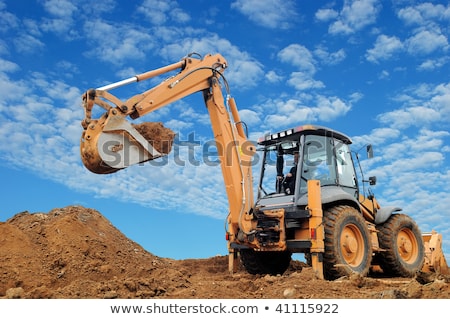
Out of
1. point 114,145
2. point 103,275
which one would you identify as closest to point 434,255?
point 103,275

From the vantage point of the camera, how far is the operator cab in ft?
28.2

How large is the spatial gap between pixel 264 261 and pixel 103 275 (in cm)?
356

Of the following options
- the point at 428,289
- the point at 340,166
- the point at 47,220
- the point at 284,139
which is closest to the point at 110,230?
the point at 47,220

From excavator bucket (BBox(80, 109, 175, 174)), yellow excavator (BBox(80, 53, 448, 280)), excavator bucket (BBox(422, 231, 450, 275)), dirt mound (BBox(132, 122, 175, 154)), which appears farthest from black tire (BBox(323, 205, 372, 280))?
excavator bucket (BBox(422, 231, 450, 275))

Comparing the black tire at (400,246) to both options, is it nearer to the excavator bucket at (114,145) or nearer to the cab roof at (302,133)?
the cab roof at (302,133)

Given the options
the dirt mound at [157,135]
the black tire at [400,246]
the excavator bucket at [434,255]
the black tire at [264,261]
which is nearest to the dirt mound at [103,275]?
the black tire at [264,261]

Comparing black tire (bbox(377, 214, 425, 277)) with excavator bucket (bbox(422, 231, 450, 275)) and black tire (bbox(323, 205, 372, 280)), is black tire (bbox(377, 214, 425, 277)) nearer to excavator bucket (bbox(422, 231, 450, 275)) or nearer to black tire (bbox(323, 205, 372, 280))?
excavator bucket (bbox(422, 231, 450, 275))

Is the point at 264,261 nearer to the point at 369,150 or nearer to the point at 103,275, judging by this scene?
the point at 369,150

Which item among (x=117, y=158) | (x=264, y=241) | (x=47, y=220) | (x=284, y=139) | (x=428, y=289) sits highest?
(x=284, y=139)

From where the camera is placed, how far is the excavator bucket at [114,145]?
6770mm

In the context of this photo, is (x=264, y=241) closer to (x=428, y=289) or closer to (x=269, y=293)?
(x=269, y=293)

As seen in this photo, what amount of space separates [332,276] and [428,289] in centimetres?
205
